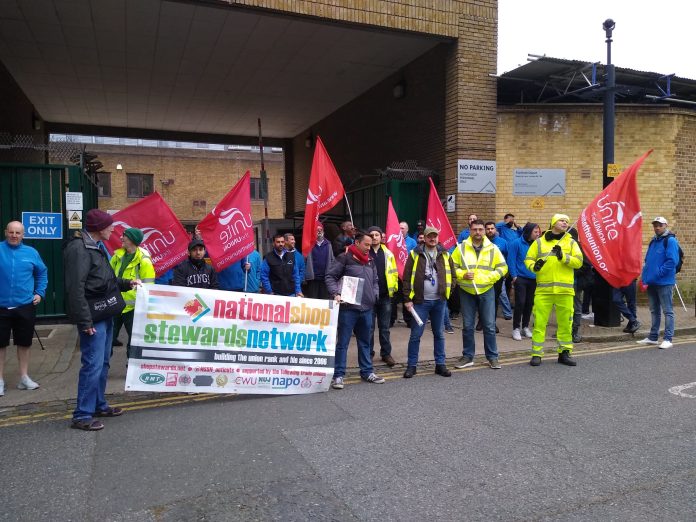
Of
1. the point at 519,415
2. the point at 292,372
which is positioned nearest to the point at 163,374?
the point at 292,372

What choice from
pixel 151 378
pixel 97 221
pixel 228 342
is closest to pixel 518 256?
pixel 228 342

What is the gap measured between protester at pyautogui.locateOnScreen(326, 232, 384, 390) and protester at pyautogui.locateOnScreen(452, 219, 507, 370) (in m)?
1.38

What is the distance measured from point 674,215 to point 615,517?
11.3 metres

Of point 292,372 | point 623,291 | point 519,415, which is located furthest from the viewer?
point 623,291

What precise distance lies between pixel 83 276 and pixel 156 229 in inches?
115

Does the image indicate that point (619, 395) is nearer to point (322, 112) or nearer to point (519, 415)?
point (519, 415)

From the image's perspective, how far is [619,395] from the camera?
18.7ft

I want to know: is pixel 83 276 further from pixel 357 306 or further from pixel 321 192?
pixel 321 192

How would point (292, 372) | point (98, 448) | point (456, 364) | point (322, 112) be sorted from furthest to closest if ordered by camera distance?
point (322, 112), point (456, 364), point (292, 372), point (98, 448)

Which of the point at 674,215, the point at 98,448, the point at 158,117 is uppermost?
the point at 158,117

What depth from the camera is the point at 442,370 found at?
21.8ft

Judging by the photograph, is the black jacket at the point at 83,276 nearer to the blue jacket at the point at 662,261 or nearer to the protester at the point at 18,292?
the protester at the point at 18,292

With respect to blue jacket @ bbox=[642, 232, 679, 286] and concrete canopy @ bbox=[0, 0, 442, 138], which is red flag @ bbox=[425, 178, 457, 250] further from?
concrete canopy @ bbox=[0, 0, 442, 138]

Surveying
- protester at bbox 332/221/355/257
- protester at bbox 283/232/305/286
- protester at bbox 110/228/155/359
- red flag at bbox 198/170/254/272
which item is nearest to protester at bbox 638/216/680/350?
protester at bbox 332/221/355/257
